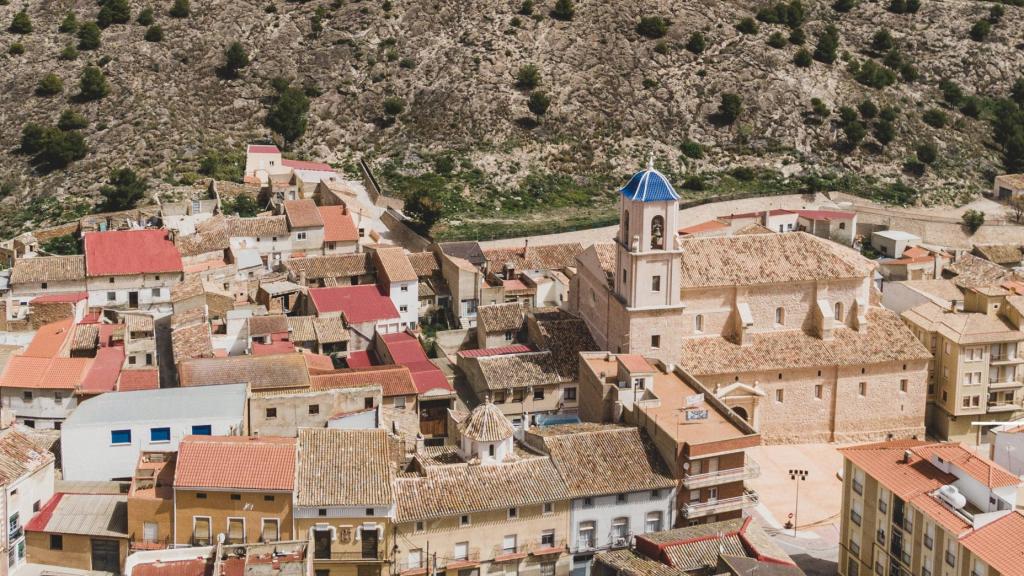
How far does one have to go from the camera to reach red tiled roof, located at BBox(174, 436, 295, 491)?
38938 mm

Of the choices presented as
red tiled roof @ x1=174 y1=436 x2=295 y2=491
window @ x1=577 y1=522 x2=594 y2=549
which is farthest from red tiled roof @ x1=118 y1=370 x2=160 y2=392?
window @ x1=577 y1=522 x2=594 y2=549

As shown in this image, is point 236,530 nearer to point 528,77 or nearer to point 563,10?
point 528,77

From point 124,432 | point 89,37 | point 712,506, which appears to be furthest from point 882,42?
point 124,432

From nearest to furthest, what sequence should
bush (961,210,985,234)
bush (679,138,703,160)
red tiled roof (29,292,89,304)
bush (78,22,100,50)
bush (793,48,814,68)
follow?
1. red tiled roof (29,292,89,304)
2. bush (961,210,985,234)
3. bush (679,138,703,160)
4. bush (78,22,100,50)
5. bush (793,48,814,68)

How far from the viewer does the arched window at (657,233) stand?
5388 cm

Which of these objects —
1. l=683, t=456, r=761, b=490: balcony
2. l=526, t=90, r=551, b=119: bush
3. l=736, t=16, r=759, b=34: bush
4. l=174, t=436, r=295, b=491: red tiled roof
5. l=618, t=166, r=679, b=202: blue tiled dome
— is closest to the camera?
l=174, t=436, r=295, b=491: red tiled roof

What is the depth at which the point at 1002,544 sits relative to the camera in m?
35.8

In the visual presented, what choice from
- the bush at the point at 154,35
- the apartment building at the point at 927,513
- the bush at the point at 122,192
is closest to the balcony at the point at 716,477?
the apartment building at the point at 927,513

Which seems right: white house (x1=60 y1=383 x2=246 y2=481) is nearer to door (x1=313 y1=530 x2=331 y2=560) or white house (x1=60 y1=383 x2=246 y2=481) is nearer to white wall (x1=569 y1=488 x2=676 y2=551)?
door (x1=313 y1=530 x2=331 y2=560)

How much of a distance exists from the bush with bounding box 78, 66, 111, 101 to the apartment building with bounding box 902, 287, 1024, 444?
209 feet

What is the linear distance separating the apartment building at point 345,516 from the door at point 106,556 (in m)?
5.95

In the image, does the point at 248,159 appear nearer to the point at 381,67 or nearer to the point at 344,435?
the point at 381,67

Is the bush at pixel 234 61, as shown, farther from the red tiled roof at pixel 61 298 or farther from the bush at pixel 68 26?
the red tiled roof at pixel 61 298

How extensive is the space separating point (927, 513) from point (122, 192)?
57476 mm
